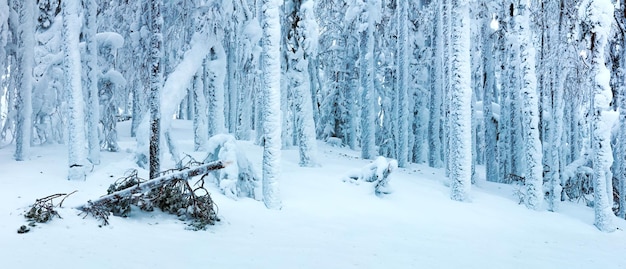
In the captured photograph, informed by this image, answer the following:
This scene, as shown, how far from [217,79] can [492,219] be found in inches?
331

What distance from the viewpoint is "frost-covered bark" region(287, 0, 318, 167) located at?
1374cm

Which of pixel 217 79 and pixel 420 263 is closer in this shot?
pixel 420 263

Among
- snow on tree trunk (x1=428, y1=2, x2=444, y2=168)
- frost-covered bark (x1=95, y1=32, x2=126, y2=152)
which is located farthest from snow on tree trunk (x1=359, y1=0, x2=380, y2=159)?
frost-covered bark (x1=95, y1=32, x2=126, y2=152)

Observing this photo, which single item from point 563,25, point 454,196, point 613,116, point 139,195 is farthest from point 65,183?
point 563,25

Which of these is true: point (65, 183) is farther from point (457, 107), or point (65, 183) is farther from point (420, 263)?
point (457, 107)

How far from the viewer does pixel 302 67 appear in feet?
45.8

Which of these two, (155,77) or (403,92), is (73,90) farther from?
(403,92)

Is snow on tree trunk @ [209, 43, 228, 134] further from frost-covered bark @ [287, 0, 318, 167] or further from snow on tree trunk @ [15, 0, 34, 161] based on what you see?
snow on tree trunk @ [15, 0, 34, 161]

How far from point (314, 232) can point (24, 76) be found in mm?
8839

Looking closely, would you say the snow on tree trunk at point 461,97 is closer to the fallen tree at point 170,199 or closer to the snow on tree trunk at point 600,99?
the snow on tree trunk at point 600,99

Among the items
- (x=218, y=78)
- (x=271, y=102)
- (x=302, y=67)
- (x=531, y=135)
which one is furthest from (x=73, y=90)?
(x=531, y=135)

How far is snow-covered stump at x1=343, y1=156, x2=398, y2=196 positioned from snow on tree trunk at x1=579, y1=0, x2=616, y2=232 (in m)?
4.79

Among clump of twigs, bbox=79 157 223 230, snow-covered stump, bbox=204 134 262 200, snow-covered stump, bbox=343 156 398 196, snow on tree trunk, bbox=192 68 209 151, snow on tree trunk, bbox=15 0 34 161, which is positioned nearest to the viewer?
clump of twigs, bbox=79 157 223 230

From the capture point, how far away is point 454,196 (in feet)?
39.6
